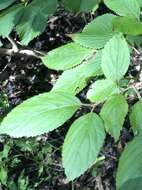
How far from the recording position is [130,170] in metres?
0.60

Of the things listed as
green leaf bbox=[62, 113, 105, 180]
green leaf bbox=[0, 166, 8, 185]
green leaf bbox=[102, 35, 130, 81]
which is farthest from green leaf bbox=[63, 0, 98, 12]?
green leaf bbox=[0, 166, 8, 185]

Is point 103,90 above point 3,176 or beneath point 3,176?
above

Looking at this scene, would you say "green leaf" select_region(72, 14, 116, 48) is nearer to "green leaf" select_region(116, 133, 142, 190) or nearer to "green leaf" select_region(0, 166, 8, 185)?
"green leaf" select_region(116, 133, 142, 190)

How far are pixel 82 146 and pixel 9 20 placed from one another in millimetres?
478

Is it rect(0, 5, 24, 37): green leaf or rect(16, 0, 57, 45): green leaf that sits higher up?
rect(0, 5, 24, 37): green leaf

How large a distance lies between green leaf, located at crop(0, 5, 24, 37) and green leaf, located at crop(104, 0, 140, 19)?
0.91 ft

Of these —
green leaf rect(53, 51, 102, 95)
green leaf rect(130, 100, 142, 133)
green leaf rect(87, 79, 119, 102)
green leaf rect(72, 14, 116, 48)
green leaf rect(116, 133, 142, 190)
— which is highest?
green leaf rect(72, 14, 116, 48)

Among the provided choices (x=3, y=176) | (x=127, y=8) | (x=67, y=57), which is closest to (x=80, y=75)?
(x=67, y=57)

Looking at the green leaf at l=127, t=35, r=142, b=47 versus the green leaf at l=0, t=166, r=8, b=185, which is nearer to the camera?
the green leaf at l=127, t=35, r=142, b=47

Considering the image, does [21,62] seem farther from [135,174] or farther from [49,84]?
[135,174]

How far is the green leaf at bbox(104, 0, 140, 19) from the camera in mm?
808

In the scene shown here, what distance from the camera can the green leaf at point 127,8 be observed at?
0.81 meters

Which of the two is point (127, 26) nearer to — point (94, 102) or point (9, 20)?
point (94, 102)

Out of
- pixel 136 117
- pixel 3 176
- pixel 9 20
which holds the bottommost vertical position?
pixel 3 176
